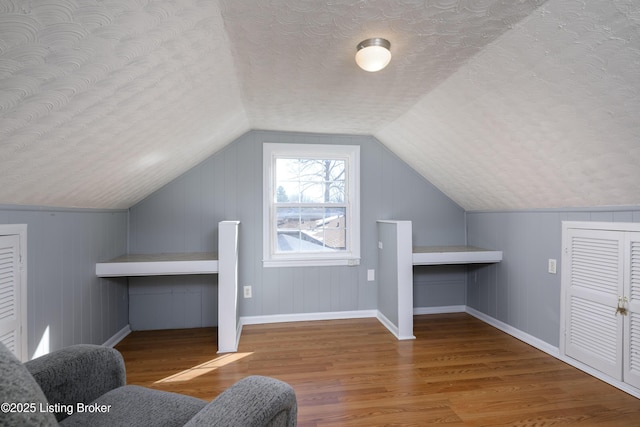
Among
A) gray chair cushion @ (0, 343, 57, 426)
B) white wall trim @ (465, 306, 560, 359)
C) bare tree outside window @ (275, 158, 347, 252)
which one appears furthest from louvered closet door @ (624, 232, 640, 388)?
gray chair cushion @ (0, 343, 57, 426)

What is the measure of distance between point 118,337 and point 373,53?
3.25m

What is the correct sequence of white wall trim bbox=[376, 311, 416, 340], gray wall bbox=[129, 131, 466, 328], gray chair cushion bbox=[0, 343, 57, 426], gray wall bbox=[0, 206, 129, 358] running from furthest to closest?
gray wall bbox=[129, 131, 466, 328] → white wall trim bbox=[376, 311, 416, 340] → gray wall bbox=[0, 206, 129, 358] → gray chair cushion bbox=[0, 343, 57, 426]

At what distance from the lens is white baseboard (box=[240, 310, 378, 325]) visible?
3336 mm

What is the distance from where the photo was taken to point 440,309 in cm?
371

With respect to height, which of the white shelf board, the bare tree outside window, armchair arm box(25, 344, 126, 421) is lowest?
armchair arm box(25, 344, 126, 421)

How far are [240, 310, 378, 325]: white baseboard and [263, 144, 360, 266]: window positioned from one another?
57 centimetres

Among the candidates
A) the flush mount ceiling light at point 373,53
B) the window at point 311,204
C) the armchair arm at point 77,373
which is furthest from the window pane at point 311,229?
the armchair arm at point 77,373

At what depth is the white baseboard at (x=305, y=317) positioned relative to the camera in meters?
3.34

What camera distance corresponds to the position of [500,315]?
10.5ft

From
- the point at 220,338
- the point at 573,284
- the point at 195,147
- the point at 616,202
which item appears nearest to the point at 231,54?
the point at 195,147

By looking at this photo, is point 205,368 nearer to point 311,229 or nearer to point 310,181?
point 311,229

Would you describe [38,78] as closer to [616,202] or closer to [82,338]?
[82,338]

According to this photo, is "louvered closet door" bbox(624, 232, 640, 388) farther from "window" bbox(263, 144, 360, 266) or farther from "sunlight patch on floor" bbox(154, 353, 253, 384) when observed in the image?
"sunlight patch on floor" bbox(154, 353, 253, 384)

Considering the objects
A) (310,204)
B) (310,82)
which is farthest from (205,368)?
(310,82)
